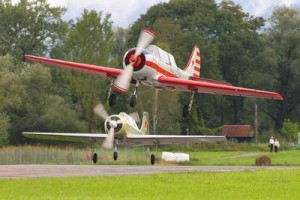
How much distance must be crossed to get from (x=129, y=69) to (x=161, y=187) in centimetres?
552

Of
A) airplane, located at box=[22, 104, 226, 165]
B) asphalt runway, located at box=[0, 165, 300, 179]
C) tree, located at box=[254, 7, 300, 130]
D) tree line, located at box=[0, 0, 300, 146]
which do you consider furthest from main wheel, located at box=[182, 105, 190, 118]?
tree, located at box=[254, 7, 300, 130]

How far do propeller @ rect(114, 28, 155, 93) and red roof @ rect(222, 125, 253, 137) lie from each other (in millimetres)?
79946

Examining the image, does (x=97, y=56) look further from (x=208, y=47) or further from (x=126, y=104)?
(x=208, y=47)

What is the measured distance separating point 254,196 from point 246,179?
9054 millimetres

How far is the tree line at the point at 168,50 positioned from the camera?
3775 inches

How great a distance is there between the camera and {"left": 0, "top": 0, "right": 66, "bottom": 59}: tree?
114375 mm

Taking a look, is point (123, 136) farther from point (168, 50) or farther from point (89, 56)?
point (168, 50)

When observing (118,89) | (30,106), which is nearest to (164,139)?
(30,106)

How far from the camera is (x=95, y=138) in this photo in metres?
69.2

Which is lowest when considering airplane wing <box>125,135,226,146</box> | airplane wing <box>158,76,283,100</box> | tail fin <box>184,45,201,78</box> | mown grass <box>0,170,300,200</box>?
mown grass <box>0,170,300,200</box>

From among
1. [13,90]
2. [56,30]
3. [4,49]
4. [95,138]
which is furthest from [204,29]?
[95,138]

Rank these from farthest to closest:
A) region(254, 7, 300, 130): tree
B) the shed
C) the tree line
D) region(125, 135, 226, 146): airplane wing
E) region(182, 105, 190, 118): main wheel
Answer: region(254, 7, 300, 130): tree < the shed < the tree line < region(125, 135, 226, 146): airplane wing < region(182, 105, 190, 118): main wheel

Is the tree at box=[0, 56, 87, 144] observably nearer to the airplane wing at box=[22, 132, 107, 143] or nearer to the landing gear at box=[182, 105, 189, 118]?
the airplane wing at box=[22, 132, 107, 143]

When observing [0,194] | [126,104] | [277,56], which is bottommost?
[0,194]
